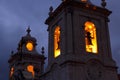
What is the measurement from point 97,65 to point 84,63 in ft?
4.60

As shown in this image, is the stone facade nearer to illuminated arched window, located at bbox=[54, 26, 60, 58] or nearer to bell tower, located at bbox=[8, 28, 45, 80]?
illuminated arched window, located at bbox=[54, 26, 60, 58]

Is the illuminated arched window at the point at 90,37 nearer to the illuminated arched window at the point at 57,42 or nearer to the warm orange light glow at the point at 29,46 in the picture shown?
the illuminated arched window at the point at 57,42

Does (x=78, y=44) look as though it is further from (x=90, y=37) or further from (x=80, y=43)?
(x=90, y=37)

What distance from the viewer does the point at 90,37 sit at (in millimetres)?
30469

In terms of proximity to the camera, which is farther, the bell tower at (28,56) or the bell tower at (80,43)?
the bell tower at (28,56)

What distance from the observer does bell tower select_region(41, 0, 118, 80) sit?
28.2 metres

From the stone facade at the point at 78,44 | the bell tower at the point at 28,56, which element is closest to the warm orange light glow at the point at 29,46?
the bell tower at the point at 28,56

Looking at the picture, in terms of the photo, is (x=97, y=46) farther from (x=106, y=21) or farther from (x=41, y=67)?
(x=41, y=67)

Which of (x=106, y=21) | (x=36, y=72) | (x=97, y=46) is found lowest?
(x=36, y=72)

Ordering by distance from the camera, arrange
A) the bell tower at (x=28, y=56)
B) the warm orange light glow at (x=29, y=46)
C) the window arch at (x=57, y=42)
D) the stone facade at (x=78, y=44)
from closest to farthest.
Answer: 1. the stone facade at (x=78, y=44)
2. the window arch at (x=57, y=42)
3. the bell tower at (x=28, y=56)
4. the warm orange light glow at (x=29, y=46)

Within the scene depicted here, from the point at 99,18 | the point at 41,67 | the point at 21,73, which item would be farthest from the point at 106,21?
the point at 41,67

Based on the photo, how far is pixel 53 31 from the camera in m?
32.6

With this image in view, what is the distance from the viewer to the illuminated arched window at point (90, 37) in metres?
30.0

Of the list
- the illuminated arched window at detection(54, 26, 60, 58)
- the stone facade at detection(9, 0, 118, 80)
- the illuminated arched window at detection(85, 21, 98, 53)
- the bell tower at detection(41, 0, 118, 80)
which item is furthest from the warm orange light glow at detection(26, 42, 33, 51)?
the illuminated arched window at detection(85, 21, 98, 53)
